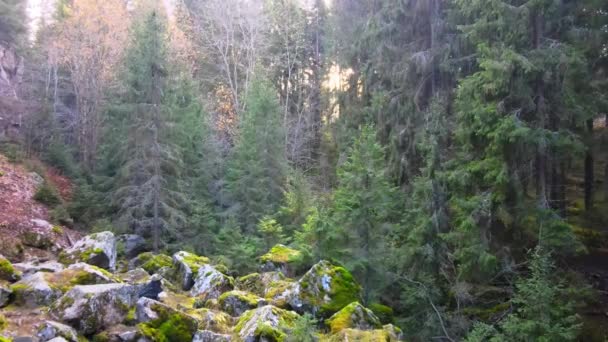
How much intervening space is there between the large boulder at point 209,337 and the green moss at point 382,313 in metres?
3.74

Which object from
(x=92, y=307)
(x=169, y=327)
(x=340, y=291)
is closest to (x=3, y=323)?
(x=92, y=307)

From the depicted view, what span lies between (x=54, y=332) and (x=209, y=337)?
7.43 ft

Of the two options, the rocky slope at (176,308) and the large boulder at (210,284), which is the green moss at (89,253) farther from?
the large boulder at (210,284)

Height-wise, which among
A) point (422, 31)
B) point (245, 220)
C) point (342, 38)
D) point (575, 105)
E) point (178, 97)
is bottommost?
point (245, 220)

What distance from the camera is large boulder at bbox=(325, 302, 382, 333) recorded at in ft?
26.0

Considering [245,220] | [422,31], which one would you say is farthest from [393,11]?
[245,220]

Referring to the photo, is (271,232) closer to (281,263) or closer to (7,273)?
(281,263)

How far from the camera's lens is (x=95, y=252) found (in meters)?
11.6

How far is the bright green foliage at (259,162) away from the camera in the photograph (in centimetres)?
1766

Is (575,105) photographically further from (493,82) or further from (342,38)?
(342,38)

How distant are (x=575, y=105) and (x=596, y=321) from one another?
4823 mm

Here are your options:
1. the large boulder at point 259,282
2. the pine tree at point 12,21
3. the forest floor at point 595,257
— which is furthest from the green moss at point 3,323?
the pine tree at point 12,21

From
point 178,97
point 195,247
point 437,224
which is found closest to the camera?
point 437,224

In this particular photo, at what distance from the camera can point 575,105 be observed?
10.6 metres
